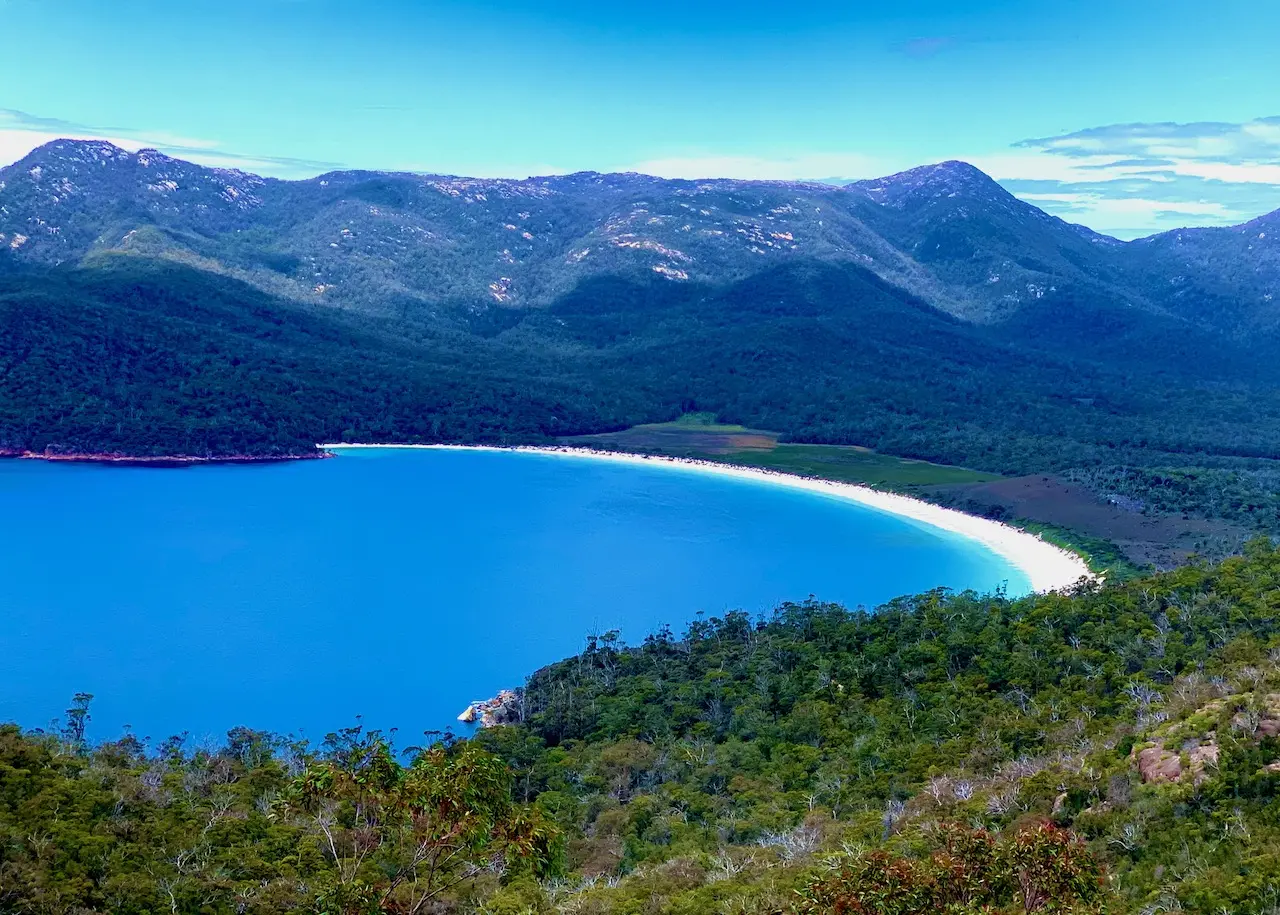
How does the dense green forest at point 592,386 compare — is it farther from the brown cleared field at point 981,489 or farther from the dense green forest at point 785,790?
the dense green forest at point 785,790

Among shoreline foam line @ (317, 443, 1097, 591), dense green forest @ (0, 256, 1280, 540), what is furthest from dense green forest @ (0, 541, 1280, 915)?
dense green forest @ (0, 256, 1280, 540)

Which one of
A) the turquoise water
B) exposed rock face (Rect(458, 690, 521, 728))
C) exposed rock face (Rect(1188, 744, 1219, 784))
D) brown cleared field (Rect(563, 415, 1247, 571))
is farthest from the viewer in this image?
brown cleared field (Rect(563, 415, 1247, 571))

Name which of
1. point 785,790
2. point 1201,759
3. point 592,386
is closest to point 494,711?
point 785,790

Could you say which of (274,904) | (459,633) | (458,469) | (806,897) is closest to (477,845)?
(806,897)

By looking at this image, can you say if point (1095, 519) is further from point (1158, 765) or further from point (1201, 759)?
point (1201, 759)

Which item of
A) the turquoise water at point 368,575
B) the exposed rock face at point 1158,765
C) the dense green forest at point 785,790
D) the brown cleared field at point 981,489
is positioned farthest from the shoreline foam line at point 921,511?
the exposed rock face at point 1158,765

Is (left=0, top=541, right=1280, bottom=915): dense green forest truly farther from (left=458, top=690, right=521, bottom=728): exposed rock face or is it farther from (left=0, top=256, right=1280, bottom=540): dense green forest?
(left=0, top=256, right=1280, bottom=540): dense green forest
